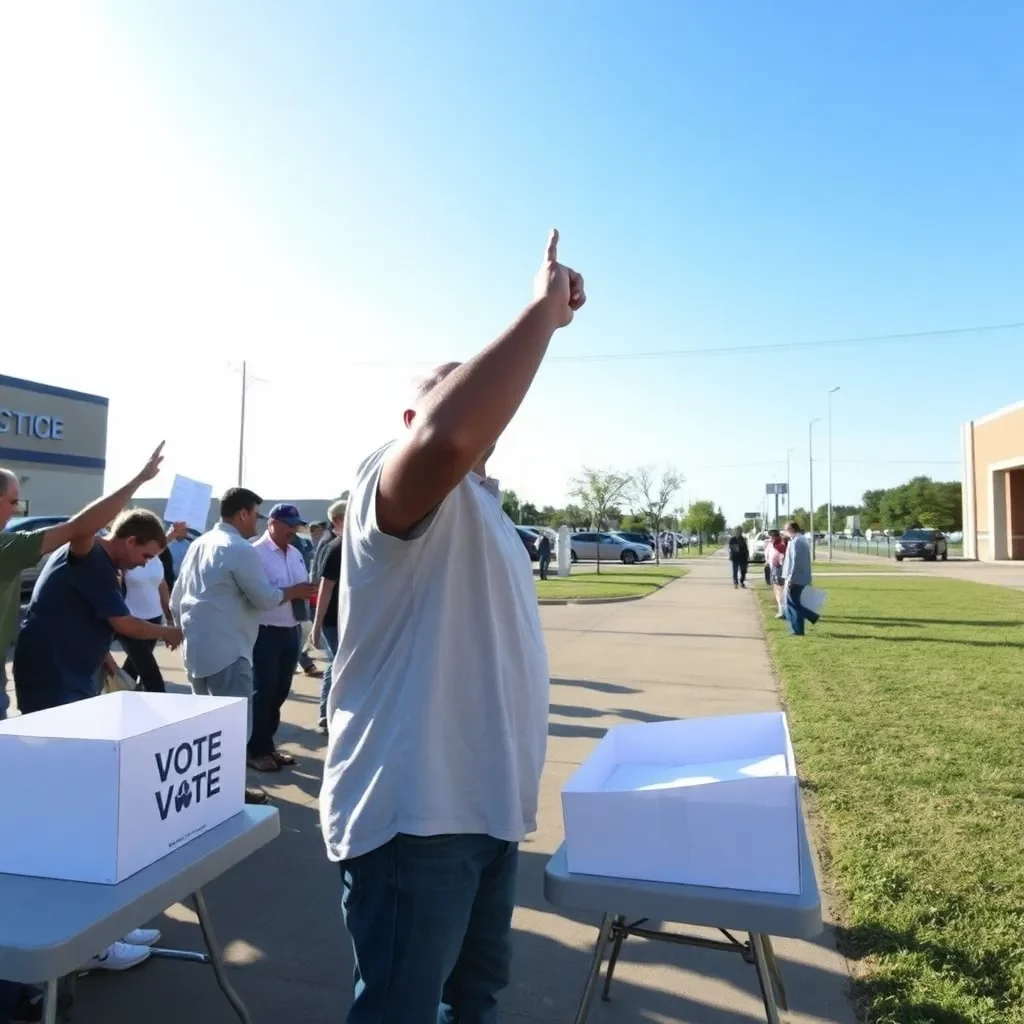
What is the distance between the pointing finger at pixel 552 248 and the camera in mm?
1650

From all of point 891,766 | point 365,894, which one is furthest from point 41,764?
point 891,766

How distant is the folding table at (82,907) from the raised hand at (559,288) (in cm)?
165

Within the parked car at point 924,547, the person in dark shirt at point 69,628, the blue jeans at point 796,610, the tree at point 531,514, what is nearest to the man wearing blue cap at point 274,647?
the person in dark shirt at point 69,628

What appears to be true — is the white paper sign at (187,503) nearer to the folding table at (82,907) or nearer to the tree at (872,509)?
the folding table at (82,907)

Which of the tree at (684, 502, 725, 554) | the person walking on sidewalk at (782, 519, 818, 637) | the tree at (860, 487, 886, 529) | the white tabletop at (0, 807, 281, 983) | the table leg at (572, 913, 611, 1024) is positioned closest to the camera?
the white tabletop at (0, 807, 281, 983)

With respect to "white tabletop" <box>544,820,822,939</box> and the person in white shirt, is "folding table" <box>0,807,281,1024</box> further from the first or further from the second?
the person in white shirt

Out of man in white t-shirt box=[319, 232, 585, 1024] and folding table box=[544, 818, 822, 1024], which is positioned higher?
man in white t-shirt box=[319, 232, 585, 1024]

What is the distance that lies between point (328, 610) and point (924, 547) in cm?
4415

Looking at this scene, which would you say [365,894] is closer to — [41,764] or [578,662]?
[41,764]

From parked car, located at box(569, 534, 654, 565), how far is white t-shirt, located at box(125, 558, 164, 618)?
116ft

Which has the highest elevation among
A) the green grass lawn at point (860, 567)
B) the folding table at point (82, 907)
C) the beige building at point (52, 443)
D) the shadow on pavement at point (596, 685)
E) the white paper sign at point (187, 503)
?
the beige building at point (52, 443)

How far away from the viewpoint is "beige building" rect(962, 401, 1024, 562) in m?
41.4

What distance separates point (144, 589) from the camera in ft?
22.8

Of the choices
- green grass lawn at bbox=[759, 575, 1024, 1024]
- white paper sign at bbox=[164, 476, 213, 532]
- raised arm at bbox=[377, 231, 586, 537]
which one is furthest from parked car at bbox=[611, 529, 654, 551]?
raised arm at bbox=[377, 231, 586, 537]
